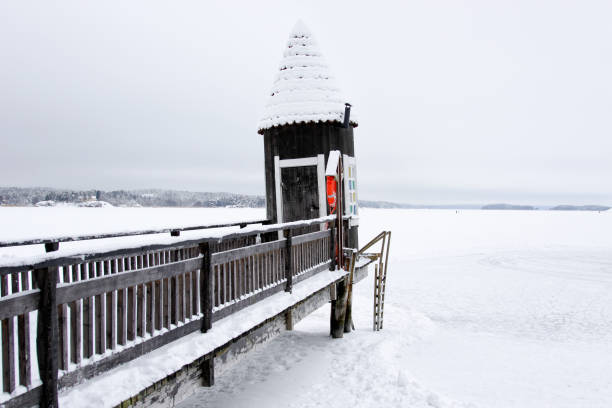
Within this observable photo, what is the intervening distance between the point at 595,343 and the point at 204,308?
1052 cm

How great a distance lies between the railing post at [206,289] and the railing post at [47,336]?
186 cm

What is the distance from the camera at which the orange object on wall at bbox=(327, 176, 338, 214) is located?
10.3m

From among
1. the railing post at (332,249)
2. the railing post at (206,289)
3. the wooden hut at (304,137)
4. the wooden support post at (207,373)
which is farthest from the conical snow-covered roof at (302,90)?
the wooden support post at (207,373)

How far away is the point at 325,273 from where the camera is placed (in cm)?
898

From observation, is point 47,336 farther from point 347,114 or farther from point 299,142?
point 347,114

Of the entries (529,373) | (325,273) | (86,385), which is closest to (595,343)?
(529,373)

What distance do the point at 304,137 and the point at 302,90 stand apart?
1.26 metres

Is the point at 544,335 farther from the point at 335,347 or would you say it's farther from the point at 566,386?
the point at 335,347

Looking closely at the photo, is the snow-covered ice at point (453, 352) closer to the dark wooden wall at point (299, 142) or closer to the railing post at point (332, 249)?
the railing post at point (332, 249)

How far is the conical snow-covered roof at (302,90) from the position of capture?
11.2 metres

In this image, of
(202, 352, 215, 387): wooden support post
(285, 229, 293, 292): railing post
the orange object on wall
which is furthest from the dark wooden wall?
(202, 352, 215, 387): wooden support post

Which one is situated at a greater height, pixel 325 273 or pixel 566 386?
pixel 325 273

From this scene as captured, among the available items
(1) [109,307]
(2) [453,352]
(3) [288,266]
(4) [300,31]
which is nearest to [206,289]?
(1) [109,307]

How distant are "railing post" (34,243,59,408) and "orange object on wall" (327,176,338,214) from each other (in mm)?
7654
